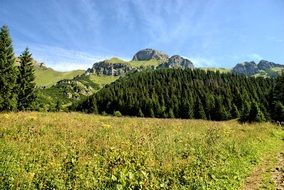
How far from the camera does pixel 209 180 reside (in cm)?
1232

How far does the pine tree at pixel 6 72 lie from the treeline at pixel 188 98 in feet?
166

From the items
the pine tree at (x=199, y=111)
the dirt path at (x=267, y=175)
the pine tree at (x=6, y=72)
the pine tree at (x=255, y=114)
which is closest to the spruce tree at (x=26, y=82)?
the pine tree at (x=6, y=72)

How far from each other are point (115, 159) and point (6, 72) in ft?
128

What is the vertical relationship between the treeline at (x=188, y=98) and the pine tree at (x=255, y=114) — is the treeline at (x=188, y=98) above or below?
above

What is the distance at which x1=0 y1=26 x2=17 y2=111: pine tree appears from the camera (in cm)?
4516

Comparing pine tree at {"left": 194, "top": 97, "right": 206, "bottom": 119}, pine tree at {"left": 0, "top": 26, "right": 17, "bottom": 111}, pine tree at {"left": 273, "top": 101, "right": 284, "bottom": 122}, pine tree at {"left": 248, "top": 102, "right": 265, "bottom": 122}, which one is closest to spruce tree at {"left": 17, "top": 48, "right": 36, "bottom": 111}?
pine tree at {"left": 0, "top": 26, "right": 17, "bottom": 111}

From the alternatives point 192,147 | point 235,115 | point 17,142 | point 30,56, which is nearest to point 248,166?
point 192,147

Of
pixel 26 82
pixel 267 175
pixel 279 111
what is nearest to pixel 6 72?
pixel 26 82

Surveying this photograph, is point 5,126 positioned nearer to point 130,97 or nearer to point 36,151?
point 36,151

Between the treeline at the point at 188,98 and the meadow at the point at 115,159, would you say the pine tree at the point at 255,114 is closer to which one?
the treeline at the point at 188,98

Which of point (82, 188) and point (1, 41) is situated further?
point (1, 41)

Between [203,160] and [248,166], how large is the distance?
299 cm

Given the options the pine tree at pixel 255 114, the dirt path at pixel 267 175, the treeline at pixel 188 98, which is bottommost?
the dirt path at pixel 267 175

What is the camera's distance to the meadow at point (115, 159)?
977cm
